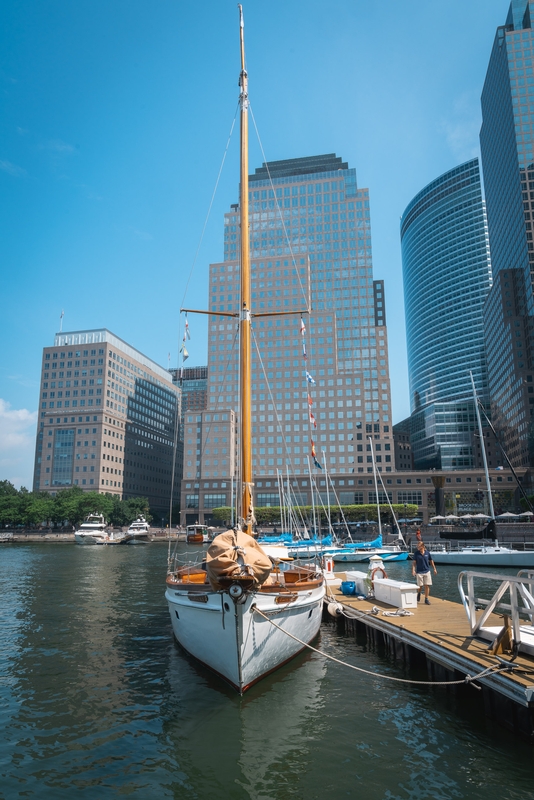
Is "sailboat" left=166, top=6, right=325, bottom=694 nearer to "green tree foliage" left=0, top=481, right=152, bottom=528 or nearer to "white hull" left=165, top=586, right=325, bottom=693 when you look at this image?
"white hull" left=165, top=586, right=325, bottom=693

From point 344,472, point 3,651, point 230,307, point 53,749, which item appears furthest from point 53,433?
point 53,749

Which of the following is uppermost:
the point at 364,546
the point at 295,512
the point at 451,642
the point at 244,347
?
the point at 244,347

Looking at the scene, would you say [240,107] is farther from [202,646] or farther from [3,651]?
[3,651]

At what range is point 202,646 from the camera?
15.6 metres

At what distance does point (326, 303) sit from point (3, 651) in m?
164

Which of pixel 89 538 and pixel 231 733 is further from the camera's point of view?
pixel 89 538

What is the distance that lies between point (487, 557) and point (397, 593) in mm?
37446

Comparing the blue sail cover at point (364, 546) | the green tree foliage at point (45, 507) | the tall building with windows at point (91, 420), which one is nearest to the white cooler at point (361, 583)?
the blue sail cover at point (364, 546)

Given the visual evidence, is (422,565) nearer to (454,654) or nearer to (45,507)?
(454,654)

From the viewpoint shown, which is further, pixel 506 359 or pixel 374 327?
pixel 374 327

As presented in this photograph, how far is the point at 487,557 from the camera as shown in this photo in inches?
2108

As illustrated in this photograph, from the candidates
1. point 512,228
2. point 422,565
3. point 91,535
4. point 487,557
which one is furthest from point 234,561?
point 512,228

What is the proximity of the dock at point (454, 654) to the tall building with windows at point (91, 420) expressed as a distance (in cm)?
13386

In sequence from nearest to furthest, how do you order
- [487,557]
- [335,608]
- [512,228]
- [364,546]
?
[335,608], [487,557], [364,546], [512,228]
